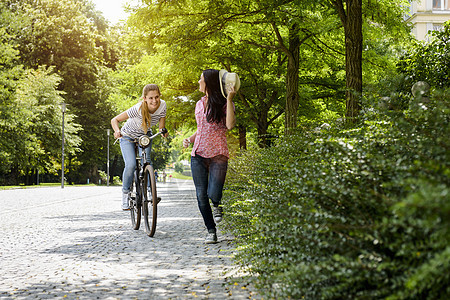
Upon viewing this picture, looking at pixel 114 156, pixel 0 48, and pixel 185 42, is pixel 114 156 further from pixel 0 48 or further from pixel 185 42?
pixel 185 42

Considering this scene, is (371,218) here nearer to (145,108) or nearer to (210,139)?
(210,139)

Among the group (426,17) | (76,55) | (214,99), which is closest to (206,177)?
(214,99)

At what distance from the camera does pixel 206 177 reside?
22.3ft

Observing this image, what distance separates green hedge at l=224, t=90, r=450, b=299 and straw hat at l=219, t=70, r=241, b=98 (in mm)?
2828

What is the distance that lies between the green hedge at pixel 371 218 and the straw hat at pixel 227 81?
2828 millimetres

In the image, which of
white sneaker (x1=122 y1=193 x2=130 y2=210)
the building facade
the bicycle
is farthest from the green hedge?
the building facade

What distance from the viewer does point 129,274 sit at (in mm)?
4961

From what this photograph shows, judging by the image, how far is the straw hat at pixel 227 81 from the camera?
631 centimetres

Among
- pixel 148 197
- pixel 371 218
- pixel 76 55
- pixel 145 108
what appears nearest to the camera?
pixel 371 218

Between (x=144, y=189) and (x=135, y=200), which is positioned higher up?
(x=144, y=189)

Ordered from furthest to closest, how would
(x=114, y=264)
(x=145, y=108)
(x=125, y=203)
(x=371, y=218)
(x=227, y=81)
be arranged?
(x=125, y=203)
(x=145, y=108)
(x=227, y=81)
(x=114, y=264)
(x=371, y=218)

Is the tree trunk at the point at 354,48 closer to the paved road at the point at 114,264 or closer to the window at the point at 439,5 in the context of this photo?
the paved road at the point at 114,264

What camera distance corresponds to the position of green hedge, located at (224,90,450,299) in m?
2.09

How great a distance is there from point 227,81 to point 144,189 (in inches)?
88.0
